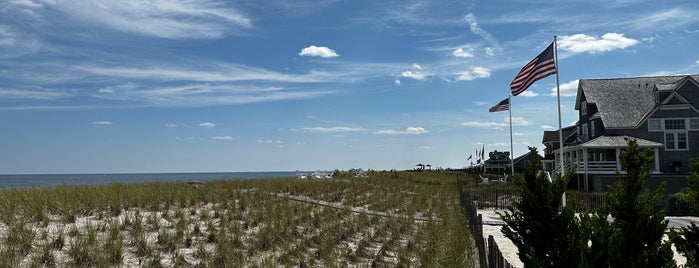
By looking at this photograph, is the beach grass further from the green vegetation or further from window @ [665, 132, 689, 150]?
window @ [665, 132, 689, 150]

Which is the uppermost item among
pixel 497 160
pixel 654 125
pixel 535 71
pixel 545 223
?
pixel 535 71

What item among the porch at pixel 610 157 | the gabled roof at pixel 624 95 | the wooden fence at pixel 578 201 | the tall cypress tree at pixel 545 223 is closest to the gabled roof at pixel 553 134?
the gabled roof at pixel 624 95

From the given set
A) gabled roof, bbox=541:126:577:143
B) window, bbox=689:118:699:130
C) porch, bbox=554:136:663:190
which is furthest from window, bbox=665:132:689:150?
gabled roof, bbox=541:126:577:143

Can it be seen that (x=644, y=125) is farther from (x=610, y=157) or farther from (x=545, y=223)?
(x=545, y=223)

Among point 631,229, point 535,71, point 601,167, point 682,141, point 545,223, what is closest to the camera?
point 631,229

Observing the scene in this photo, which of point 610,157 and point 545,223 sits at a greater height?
point 610,157

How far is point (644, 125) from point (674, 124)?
6.57ft

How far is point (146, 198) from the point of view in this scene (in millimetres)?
14836

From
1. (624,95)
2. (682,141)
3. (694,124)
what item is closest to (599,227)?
(682,141)

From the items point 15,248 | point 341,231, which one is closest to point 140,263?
point 15,248

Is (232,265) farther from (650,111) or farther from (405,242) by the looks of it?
(650,111)

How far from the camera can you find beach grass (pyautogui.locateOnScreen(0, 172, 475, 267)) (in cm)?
890

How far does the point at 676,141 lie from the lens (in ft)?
117

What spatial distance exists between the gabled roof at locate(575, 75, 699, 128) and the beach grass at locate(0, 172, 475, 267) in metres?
26.6
